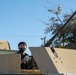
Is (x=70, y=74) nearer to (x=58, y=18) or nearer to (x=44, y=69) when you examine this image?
(x=44, y=69)

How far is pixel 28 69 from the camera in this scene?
23.1ft

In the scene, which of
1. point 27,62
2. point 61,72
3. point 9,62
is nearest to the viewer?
point 61,72

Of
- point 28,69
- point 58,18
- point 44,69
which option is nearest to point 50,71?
point 44,69

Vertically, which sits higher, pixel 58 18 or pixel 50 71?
pixel 50 71

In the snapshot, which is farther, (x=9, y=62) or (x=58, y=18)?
(x=58, y=18)

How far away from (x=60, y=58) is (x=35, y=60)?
1.48 ft

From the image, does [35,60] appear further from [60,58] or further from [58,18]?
[58,18]

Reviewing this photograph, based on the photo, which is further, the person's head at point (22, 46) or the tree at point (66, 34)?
the tree at point (66, 34)

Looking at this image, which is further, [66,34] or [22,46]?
[66,34]

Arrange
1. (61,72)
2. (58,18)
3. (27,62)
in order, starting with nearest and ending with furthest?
1. (61,72)
2. (27,62)
3. (58,18)

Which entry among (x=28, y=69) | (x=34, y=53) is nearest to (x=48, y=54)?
(x=34, y=53)

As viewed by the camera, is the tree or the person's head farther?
the tree

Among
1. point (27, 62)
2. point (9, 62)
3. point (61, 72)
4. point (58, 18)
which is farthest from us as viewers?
point (58, 18)

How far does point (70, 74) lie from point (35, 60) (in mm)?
642
